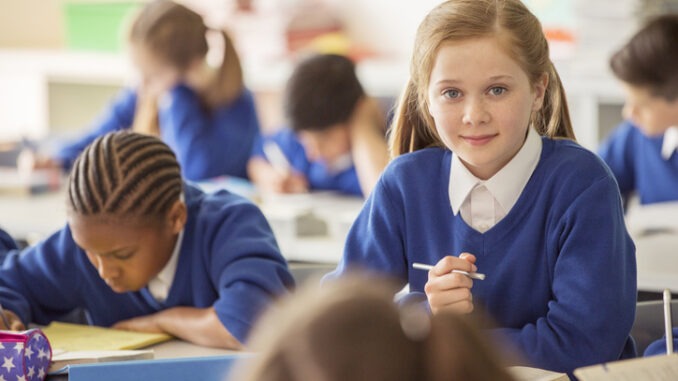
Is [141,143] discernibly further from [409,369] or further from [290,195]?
[290,195]

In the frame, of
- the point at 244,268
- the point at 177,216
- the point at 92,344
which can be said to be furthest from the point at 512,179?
the point at 92,344

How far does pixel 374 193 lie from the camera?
5.30 ft

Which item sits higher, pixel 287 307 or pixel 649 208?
pixel 287 307

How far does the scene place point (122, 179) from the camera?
1.72 metres

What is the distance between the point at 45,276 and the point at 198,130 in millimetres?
1664

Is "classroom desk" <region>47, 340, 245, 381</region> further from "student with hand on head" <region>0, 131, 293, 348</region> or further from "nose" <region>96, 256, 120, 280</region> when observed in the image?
"nose" <region>96, 256, 120, 280</region>

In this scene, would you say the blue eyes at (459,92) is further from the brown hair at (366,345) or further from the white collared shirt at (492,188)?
the brown hair at (366,345)

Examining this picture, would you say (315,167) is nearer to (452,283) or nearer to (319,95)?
(319,95)

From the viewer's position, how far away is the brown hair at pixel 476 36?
1.50 meters

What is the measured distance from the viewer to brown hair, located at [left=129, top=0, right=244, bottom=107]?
3.25 m

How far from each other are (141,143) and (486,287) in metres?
0.62

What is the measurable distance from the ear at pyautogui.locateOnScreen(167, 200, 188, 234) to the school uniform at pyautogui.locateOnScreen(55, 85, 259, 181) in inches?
65.4

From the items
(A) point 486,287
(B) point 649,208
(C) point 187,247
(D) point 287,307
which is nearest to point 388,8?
(B) point 649,208

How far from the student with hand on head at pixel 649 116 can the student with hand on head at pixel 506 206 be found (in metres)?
1.18
